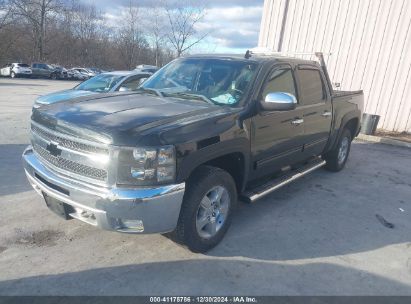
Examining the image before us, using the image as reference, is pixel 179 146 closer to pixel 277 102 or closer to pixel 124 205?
pixel 124 205

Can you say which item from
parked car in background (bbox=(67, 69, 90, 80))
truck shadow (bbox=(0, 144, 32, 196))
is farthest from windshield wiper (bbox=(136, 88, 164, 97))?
parked car in background (bbox=(67, 69, 90, 80))

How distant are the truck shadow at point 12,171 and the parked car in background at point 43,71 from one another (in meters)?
33.6

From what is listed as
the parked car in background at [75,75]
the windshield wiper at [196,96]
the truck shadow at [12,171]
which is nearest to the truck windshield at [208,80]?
the windshield wiper at [196,96]

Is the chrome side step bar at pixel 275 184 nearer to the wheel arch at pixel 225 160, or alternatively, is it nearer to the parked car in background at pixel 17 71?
the wheel arch at pixel 225 160

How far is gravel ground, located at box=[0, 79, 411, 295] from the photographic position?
118 inches

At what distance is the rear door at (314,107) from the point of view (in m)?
4.84

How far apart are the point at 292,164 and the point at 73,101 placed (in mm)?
2994

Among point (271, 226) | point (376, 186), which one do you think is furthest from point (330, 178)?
point (271, 226)

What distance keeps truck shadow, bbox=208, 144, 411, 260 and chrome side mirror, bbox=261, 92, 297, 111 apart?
1439 millimetres

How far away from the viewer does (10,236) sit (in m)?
3.63

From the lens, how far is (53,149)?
3193 millimetres

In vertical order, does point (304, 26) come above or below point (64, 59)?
above

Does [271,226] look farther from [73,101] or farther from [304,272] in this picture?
[73,101]

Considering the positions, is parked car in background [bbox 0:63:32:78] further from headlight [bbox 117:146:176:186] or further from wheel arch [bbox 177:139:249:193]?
headlight [bbox 117:146:176:186]
